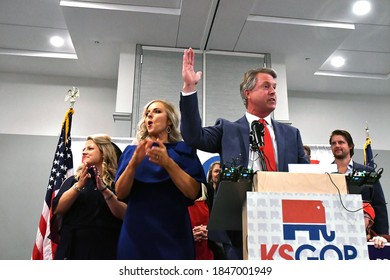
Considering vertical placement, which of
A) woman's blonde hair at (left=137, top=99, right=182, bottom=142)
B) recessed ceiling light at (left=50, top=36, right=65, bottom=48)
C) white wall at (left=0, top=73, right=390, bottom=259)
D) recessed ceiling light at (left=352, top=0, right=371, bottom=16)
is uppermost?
recessed ceiling light at (left=50, top=36, right=65, bottom=48)

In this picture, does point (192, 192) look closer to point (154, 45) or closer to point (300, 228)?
point (300, 228)

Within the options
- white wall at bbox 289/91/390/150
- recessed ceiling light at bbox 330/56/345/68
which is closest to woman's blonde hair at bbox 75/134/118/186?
recessed ceiling light at bbox 330/56/345/68

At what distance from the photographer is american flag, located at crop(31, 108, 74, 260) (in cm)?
278

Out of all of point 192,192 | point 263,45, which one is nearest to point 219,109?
point 263,45

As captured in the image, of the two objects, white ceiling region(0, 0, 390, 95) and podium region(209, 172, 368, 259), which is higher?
white ceiling region(0, 0, 390, 95)

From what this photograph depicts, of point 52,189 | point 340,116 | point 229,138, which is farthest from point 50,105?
point 229,138

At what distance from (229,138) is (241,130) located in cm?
7

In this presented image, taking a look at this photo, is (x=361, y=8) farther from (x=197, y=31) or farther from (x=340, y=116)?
(x=340, y=116)

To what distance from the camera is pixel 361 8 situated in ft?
15.0

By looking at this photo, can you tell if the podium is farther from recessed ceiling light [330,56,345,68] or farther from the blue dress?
recessed ceiling light [330,56,345,68]

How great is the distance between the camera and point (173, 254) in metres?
1.54

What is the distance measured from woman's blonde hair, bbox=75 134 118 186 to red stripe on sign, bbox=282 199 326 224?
3.66 feet

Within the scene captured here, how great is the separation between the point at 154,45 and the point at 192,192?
13.3 feet

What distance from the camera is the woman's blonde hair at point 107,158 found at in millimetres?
2107
